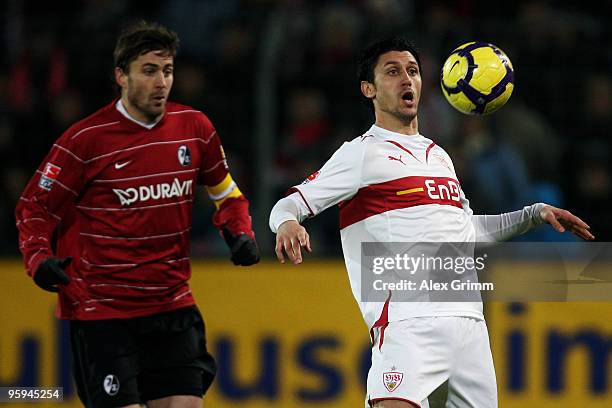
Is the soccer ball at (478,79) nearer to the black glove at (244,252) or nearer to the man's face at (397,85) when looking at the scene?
the man's face at (397,85)

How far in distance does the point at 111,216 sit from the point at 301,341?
293cm

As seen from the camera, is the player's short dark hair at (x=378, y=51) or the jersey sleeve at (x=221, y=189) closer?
the player's short dark hair at (x=378, y=51)

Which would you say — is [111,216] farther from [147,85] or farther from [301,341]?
[301,341]

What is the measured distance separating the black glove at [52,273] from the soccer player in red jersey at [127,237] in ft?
0.44

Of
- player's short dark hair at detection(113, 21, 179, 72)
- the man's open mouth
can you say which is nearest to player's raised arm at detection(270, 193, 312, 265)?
the man's open mouth

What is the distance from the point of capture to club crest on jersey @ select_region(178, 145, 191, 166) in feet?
19.4

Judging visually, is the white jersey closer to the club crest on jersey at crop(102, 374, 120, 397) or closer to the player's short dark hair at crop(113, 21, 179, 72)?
the player's short dark hair at crop(113, 21, 179, 72)

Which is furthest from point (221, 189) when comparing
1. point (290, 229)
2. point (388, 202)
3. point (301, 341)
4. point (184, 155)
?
point (301, 341)

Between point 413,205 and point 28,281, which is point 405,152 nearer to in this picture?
point 413,205

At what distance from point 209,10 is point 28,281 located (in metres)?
3.21

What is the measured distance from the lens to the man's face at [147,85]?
5828 mm

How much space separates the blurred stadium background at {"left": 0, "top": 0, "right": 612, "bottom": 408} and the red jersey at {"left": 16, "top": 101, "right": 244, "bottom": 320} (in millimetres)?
2571

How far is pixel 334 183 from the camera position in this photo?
5445mm

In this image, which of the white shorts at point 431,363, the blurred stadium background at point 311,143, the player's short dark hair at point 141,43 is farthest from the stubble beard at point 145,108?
the blurred stadium background at point 311,143
